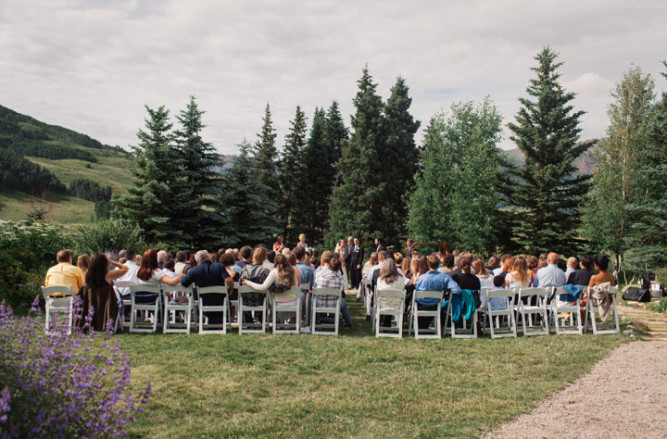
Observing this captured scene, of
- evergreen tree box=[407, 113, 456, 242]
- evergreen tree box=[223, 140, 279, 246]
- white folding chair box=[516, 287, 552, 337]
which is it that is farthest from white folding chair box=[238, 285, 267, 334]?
evergreen tree box=[407, 113, 456, 242]

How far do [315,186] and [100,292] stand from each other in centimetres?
3918

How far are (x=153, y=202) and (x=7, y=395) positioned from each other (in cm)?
2308

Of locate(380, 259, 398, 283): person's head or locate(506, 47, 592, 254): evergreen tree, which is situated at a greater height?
locate(506, 47, 592, 254): evergreen tree

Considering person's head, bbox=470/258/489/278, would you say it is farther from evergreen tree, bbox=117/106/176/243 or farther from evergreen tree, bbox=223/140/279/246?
evergreen tree, bbox=223/140/279/246

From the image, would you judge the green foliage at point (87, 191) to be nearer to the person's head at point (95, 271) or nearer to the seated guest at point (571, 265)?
the person's head at point (95, 271)

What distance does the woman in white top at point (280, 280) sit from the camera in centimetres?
833

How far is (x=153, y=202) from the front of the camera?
2411cm

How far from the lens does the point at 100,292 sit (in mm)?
8125

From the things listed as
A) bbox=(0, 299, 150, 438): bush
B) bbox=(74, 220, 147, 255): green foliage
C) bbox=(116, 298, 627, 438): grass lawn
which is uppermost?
bbox=(74, 220, 147, 255): green foliage

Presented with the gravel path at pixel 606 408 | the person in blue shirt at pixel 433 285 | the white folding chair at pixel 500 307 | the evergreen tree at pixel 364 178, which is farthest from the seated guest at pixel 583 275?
the evergreen tree at pixel 364 178

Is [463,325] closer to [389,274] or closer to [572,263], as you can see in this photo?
[389,274]

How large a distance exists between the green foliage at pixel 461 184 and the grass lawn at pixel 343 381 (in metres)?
26.3

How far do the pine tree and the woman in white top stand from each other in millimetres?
18355

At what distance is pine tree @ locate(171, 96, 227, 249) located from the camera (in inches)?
1037
